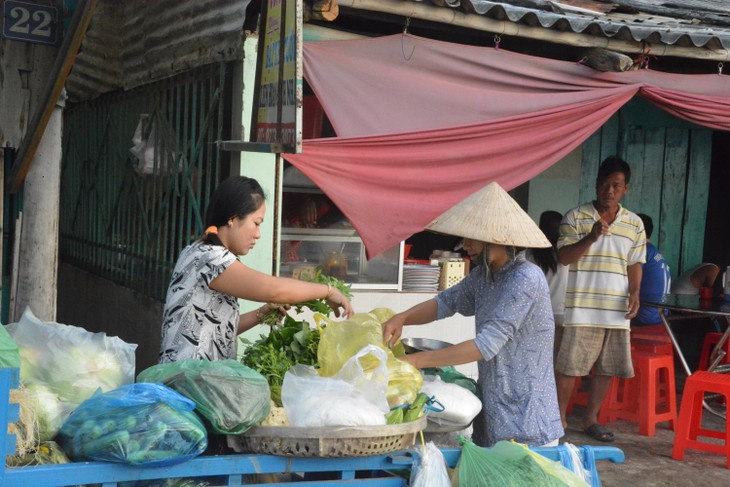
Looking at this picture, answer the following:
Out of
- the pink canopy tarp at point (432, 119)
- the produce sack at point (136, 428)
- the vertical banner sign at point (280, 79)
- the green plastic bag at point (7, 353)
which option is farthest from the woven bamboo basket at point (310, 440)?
the pink canopy tarp at point (432, 119)

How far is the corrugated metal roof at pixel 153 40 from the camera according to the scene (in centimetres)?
548

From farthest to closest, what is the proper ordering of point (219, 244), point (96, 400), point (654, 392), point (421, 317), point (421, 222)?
point (654, 392) → point (421, 222) → point (421, 317) → point (219, 244) → point (96, 400)

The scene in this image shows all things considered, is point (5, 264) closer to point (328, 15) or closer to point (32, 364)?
point (328, 15)

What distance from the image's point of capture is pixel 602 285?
616 cm

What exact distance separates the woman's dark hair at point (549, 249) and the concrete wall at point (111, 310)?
2864 millimetres

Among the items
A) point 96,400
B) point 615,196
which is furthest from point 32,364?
point 615,196

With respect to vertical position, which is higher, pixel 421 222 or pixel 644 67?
pixel 644 67

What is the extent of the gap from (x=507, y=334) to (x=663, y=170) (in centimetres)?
622

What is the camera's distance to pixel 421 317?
3.88 m

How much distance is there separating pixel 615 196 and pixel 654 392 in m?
1.56

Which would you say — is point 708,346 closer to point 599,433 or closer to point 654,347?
point 654,347

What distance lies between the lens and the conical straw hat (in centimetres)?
338

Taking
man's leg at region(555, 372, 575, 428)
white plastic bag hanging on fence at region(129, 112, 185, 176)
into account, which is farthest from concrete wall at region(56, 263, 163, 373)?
man's leg at region(555, 372, 575, 428)

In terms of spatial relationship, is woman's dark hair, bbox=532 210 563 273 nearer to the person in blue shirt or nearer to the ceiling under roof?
the person in blue shirt
